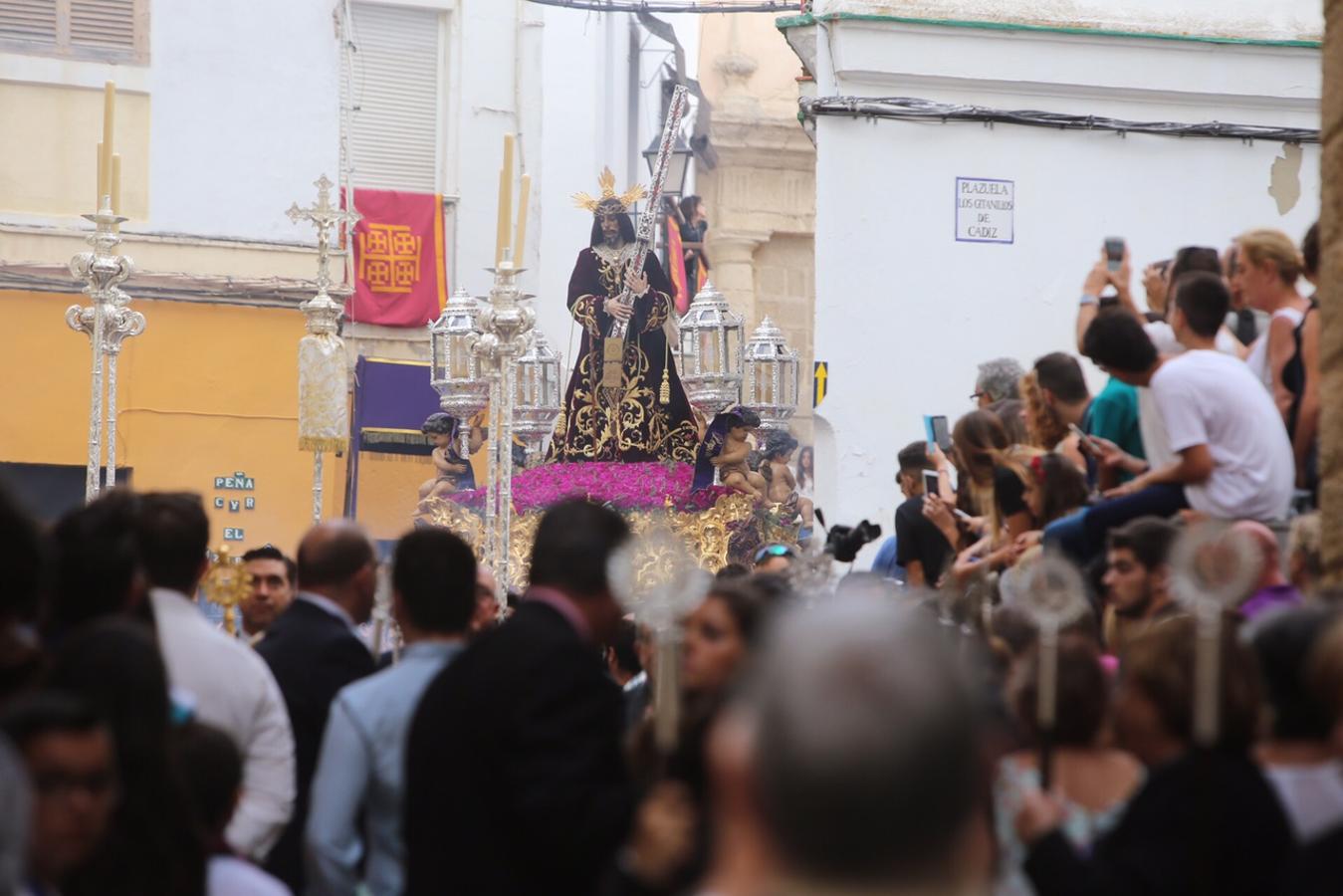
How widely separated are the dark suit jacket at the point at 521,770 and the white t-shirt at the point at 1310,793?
115 centimetres

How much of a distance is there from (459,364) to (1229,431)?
26.5 ft

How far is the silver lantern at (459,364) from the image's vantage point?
1338cm

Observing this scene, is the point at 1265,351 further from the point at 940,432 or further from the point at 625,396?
the point at 625,396

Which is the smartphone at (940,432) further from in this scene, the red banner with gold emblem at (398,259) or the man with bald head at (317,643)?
the red banner with gold emblem at (398,259)

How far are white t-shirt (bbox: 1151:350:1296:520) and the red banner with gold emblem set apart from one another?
756 inches

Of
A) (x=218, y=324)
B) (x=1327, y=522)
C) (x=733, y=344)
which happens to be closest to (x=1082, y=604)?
(x=1327, y=522)

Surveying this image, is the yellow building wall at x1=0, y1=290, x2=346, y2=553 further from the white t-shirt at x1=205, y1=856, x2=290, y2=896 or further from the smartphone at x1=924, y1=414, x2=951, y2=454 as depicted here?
the white t-shirt at x1=205, y1=856, x2=290, y2=896

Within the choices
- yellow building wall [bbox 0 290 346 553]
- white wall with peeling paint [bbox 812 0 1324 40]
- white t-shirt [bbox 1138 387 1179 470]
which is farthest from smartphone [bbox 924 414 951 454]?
yellow building wall [bbox 0 290 346 553]

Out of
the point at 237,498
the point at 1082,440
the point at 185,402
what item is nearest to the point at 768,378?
the point at 237,498

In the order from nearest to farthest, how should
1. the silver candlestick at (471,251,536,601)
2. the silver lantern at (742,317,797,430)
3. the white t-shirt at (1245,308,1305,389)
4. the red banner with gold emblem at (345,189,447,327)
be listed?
1. the white t-shirt at (1245,308,1305,389)
2. the silver candlestick at (471,251,536,601)
3. the silver lantern at (742,317,797,430)
4. the red banner with gold emblem at (345,189,447,327)

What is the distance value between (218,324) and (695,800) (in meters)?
18.6

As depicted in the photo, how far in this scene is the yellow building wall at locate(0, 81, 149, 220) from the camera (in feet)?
67.2

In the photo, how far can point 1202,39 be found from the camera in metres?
13.0

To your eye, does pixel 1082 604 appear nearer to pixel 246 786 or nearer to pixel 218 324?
pixel 246 786
